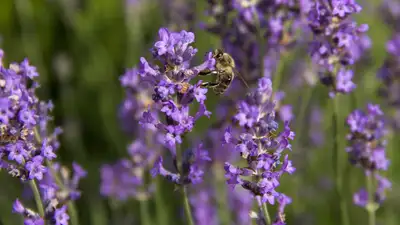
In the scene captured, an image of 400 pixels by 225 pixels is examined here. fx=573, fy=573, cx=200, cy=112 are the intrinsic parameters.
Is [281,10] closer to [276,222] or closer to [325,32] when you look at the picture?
[325,32]

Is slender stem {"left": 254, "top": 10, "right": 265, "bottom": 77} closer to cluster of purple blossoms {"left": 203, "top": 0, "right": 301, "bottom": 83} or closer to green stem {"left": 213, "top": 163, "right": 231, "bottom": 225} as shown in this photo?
cluster of purple blossoms {"left": 203, "top": 0, "right": 301, "bottom": 83}

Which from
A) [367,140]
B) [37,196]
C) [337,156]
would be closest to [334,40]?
[367,140]

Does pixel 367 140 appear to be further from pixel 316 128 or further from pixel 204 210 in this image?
pixel 316 128

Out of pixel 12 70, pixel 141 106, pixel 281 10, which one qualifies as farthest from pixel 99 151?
pixel 12 70

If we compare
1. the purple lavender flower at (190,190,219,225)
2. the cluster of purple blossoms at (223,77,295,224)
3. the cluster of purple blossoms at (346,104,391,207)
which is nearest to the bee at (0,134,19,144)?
the cluster of purple blossoms at (223,77,295,224)

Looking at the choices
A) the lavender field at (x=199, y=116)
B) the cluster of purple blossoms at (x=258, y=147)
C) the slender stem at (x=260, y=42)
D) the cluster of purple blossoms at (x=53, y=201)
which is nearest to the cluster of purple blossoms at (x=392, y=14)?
the lavender field at (x=199, y=116)
